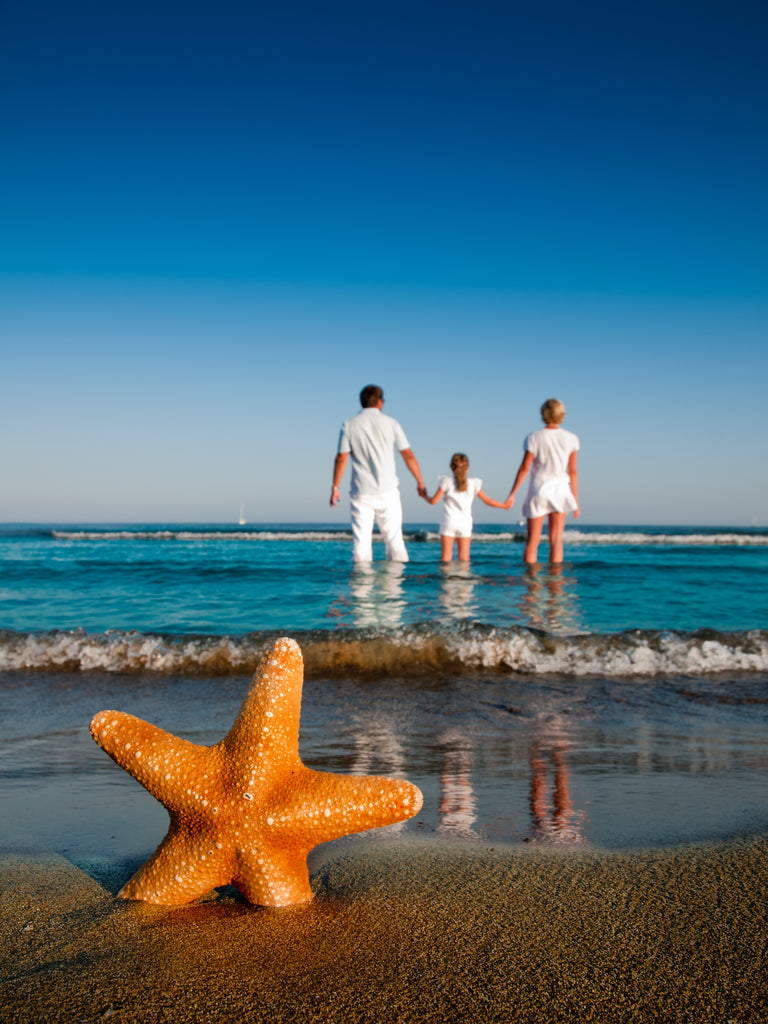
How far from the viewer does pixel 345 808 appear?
183 cm

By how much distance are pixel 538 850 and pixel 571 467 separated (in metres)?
8.26

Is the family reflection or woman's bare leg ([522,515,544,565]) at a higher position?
woman's bare leg ([522,515,544,565])

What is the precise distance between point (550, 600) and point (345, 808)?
6.50m

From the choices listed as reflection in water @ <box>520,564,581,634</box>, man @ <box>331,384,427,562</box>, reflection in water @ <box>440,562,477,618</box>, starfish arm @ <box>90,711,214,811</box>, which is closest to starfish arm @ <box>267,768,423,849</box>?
starfish arm @ <box>90,711,214,811</box>

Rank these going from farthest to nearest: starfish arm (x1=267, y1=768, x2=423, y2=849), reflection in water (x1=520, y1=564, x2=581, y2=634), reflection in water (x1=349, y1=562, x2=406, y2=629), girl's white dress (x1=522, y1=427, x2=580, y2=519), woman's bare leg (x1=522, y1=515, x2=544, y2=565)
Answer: woman's bare leg (x1=522, y1=515, x2=544, y2=565) → girl's white dress (x1=522, y1=427, x2=580, y2=519) → reflection in water (x1=349, y1=562, x2=406, y2=629) → reflection in water (x1=520, y1=564, x2=581, y2=634) → starfish arm (x1=267, y1=768, x2=423, y2=849)

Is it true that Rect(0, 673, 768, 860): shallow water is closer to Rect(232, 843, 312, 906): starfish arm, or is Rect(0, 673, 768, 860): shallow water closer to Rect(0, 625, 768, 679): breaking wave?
Rect(0, 625, 768, 679): breaking wave

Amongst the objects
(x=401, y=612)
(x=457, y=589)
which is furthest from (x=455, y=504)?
(x=401, y=612)

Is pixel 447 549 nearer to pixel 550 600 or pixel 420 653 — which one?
pixel 550 600

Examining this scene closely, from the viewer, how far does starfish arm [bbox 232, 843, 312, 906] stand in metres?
1.86

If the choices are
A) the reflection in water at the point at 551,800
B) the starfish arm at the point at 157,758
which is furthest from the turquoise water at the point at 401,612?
the starfish arm at the point at 157,758

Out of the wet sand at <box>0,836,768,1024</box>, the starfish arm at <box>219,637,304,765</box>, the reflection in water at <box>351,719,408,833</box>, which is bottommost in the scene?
the reflection in water at <box>351,719,408,833</box>

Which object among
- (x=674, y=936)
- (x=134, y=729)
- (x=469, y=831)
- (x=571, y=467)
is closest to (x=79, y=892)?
(x=134, y=729)

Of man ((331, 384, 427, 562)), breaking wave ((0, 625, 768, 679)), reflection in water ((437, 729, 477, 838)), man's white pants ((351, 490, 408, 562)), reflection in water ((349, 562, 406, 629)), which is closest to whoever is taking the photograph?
reflection in water ((437, 729, 477, 838))

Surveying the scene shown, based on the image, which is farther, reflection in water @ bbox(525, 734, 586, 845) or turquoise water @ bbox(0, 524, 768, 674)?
turquoise water @ bbox(0, 524, 768, 674)
